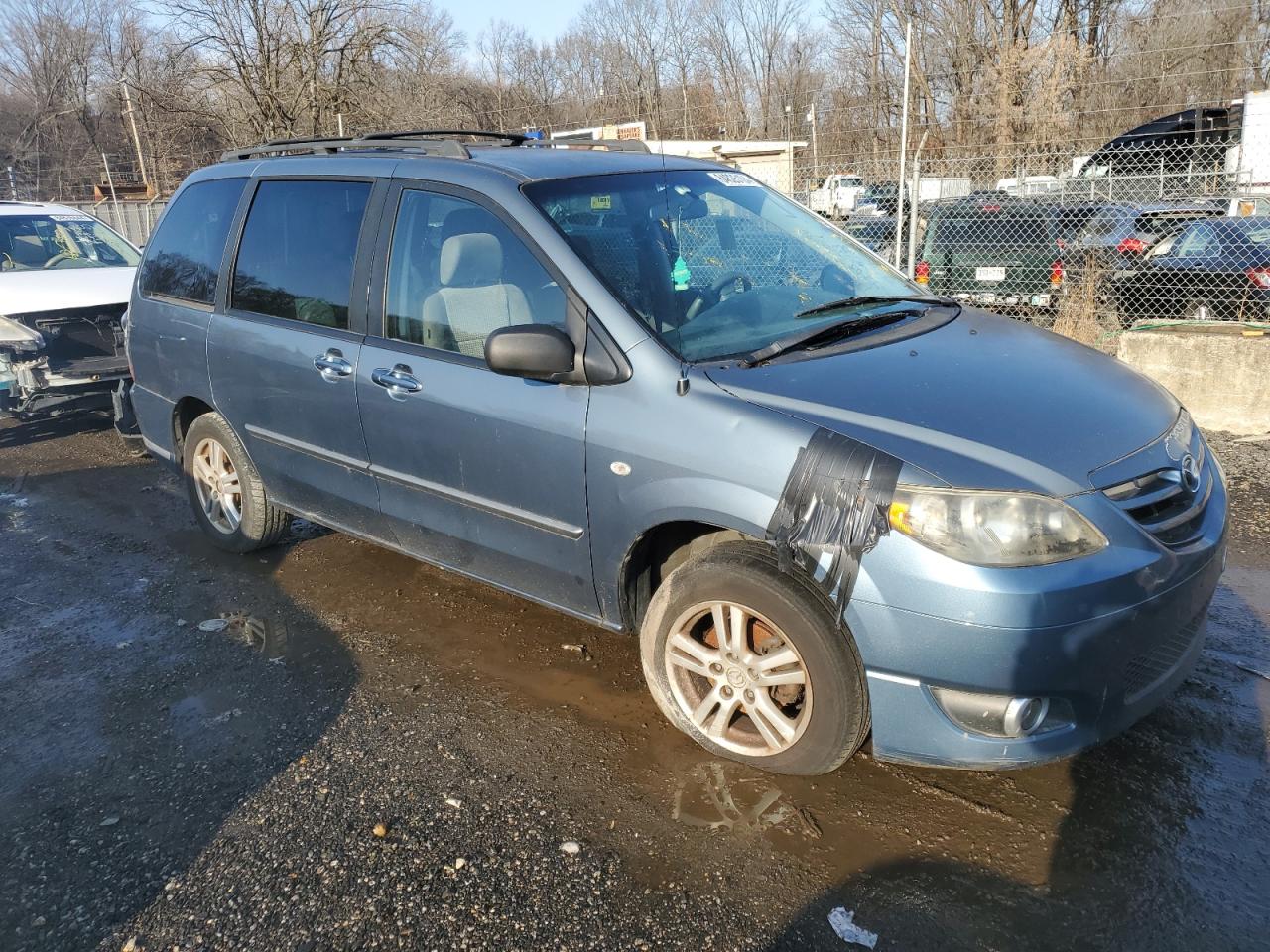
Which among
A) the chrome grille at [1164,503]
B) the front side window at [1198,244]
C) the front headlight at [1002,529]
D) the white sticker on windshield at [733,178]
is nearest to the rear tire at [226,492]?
the white sticker on windshield at [733,178]

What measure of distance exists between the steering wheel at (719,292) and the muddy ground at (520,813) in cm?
146

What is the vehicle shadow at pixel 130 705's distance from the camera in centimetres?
279

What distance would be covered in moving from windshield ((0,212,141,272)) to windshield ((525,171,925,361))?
6791mm

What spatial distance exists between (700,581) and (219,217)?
3283 millimetres

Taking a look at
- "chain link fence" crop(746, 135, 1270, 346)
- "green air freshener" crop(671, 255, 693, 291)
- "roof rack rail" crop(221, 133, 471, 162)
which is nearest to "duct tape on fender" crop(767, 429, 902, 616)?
"green air freshener" crop(671, 255, 693, 291)

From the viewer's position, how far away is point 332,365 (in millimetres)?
3961

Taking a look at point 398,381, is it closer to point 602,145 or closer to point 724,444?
point 724,444

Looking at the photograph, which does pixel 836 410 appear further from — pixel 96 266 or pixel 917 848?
pixel 96 266

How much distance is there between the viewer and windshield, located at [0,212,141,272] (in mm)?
8367

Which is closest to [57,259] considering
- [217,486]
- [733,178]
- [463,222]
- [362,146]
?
[217,486]

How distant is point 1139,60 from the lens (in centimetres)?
3059

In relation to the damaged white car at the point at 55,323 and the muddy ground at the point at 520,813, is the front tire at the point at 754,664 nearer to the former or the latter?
the muddy ground at the point at 520,813

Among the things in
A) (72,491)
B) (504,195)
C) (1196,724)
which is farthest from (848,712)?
(72,491)

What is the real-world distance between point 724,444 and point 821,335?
2.31ft
